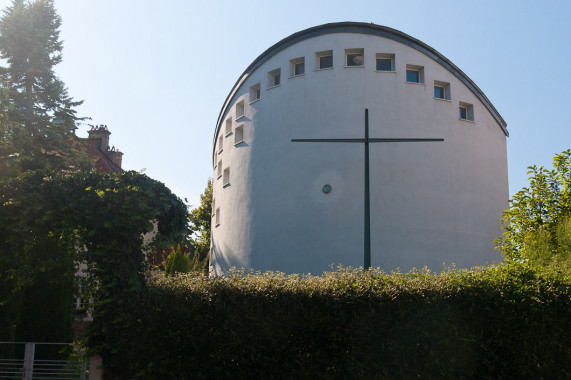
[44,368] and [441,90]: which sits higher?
[441,90]

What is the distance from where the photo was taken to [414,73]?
1150 inches

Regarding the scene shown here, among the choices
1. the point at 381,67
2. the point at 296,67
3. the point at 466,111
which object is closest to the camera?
the point at 381,67

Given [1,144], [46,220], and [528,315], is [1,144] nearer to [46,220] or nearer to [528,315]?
[46,220]

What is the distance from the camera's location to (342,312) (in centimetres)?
959

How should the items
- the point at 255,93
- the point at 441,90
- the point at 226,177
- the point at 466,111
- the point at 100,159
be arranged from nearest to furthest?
the point at 441,90 → the point at 466,111 → the point at 255,93 → the point at 226,177 → the point at 100,159

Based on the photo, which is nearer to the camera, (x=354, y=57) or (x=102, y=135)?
(x=354, y=57)

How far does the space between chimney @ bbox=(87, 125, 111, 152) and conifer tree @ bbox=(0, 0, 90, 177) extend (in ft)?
65.0

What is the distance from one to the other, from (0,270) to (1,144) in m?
13.2

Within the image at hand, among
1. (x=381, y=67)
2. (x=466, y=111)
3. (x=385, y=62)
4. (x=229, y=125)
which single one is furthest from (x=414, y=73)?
(x=229, y=125)

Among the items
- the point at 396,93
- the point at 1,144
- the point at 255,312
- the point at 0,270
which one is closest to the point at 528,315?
the point at 255,312

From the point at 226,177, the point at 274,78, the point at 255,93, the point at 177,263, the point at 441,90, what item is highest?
the point at 274,78

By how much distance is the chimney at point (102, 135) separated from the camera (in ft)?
155

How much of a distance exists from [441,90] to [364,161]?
7.44m

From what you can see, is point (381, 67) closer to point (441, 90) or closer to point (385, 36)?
point (385, 36)
